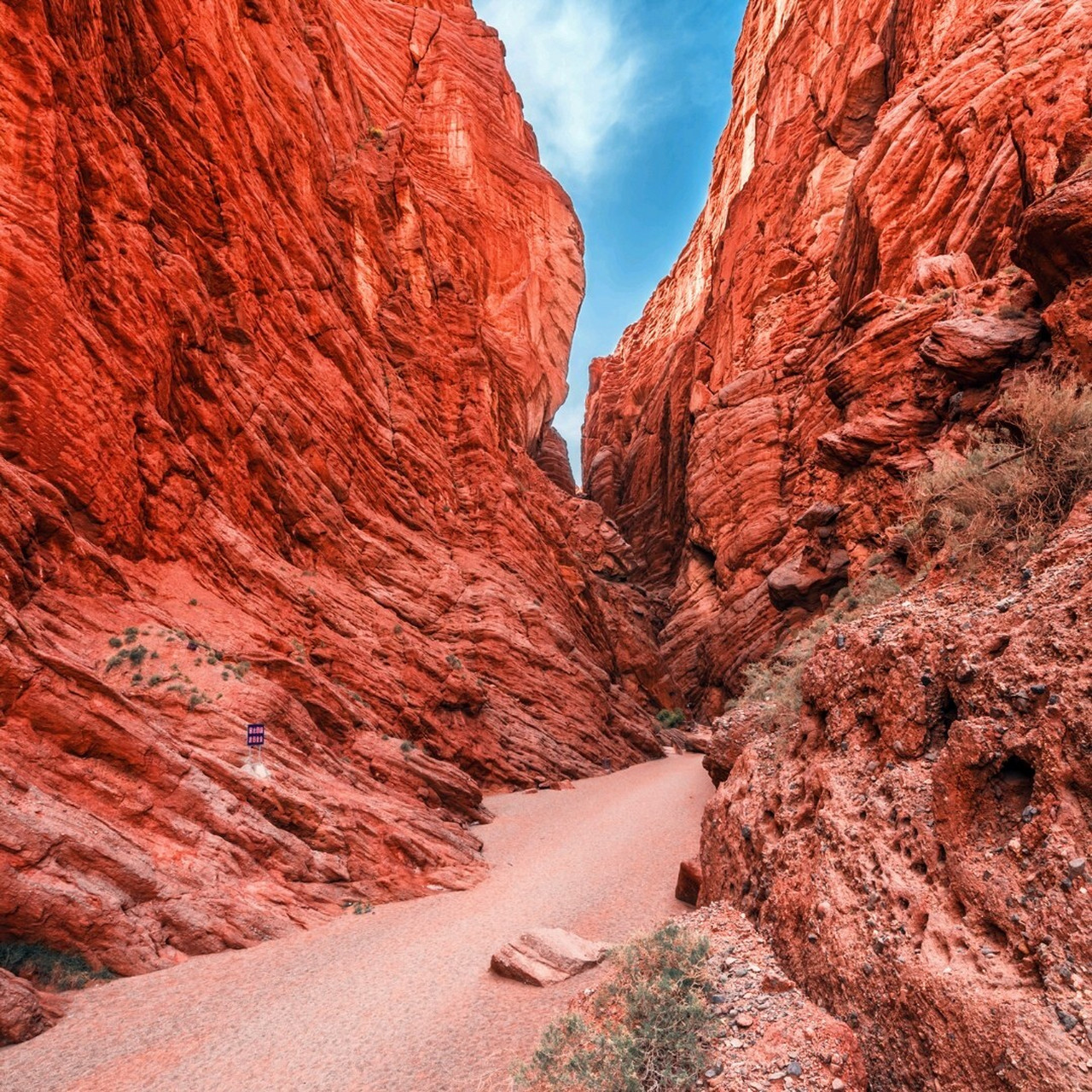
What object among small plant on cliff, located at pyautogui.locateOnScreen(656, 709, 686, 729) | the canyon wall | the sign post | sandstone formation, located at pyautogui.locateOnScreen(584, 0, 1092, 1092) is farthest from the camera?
small plant on cliff, located at pyautogui.locateOnScreen(656, 709, 686, 729)

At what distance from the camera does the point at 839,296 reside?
89.7ft

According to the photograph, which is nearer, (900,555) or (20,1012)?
(20,1012)

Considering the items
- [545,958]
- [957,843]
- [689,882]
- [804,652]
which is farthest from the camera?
[804,652]

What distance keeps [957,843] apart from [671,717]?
31.2 m

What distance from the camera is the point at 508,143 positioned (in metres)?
39.9

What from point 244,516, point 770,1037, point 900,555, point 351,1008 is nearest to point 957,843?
point 770,1037

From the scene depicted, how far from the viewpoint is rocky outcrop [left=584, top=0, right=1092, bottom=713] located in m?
12.8

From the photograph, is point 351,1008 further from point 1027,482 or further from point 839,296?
point 839,296

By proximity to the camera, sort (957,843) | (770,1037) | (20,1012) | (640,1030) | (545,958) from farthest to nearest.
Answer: (545,958), (20,1012), (640,1030), (770,1037), (957,843)

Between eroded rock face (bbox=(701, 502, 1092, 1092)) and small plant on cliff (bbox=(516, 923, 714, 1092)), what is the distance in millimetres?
779

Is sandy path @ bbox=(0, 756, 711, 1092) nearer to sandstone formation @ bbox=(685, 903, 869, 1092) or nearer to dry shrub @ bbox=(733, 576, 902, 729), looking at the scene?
sandstone formation @ bbox=(685, 903, 869, 1092)

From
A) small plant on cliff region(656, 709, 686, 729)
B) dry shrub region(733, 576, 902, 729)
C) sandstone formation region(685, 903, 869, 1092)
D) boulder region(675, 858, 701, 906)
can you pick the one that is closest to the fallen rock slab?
boulder region(675, 858, 701, 906)

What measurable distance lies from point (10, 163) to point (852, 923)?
672 inches

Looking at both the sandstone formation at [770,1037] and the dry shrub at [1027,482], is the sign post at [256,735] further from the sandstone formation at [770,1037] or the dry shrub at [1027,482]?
the dry shrub at [1027,482]
